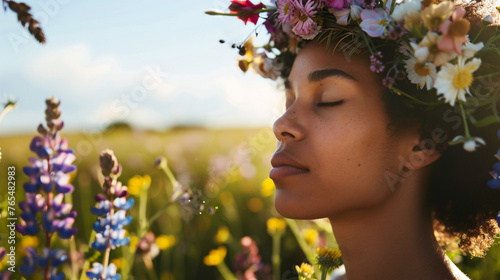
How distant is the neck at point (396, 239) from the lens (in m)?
1.53

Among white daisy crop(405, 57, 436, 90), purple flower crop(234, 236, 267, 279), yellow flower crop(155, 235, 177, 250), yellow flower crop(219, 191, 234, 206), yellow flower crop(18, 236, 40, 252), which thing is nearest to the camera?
white daisy crop(405, 57, 436, 90)

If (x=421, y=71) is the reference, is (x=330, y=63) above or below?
below

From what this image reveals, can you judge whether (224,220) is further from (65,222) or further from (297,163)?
(65,222)

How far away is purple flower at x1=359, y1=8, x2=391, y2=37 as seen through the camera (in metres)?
1.36

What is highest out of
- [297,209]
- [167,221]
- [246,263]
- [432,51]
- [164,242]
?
[432,51]

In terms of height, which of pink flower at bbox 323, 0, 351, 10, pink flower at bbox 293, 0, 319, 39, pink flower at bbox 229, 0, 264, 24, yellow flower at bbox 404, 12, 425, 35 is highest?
yellow flower at bbox 404, 12, 425, 35

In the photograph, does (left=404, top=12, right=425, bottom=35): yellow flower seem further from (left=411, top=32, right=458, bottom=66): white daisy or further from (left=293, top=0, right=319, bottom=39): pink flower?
(left=293, top=0, right=319, bottom=39): pink flower

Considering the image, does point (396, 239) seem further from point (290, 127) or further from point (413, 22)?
point (413, 22)

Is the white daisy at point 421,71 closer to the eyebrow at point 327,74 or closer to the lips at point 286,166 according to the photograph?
the eyebrow at point 327,74

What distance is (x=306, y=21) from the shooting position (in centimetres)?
152

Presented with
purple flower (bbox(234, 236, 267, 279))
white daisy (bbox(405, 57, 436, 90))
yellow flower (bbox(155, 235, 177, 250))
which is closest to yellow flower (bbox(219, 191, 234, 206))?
yellow flower (bbox(155, 235, 177, 250))

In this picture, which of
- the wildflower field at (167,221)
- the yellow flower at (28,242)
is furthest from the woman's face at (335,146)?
the yellow flower at (28,242)

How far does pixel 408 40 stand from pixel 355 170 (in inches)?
15.6

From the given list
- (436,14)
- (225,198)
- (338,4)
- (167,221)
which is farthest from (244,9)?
(225,198)
